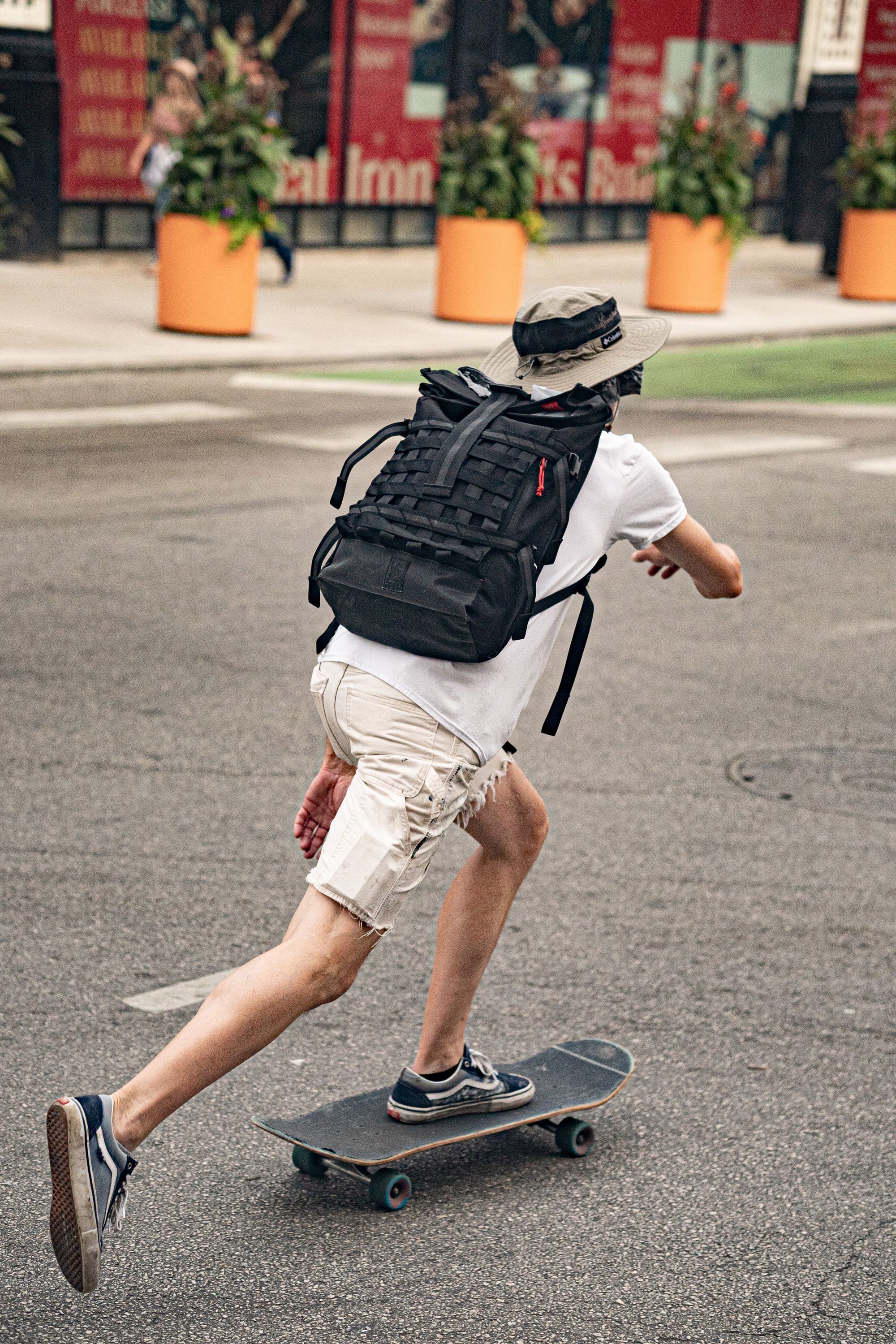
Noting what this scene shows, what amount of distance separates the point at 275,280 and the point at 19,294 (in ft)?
14.1

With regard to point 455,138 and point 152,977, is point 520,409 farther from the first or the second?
point 455,138

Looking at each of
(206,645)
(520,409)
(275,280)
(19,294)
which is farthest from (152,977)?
(275,280)

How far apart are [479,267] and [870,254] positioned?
7144 mm

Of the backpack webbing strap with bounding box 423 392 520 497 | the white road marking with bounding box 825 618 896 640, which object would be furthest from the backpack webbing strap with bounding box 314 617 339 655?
the white road marking with bounding box 825 618 896 640

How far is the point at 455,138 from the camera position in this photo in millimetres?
19281

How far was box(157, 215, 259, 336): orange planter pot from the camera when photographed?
16984mm

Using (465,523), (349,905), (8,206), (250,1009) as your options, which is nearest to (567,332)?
(465,523)

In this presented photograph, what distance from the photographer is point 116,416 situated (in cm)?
1352

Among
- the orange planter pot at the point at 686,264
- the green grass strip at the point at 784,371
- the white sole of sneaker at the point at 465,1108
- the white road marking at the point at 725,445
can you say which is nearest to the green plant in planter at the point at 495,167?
the green grass strip at the point at 784,371

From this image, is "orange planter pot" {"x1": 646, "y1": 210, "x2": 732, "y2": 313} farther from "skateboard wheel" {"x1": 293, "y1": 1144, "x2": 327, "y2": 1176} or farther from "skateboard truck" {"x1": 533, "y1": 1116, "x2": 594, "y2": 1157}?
"skateboard wheel" {"x1": 293, "y1": 1144, "x2": 327, "y2": 1176}

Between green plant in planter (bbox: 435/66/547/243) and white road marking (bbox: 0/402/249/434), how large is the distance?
5985mm

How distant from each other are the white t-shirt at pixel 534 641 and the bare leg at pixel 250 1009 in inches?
16.8

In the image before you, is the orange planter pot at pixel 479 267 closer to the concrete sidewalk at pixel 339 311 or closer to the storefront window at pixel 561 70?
the concrete sidewalk at pixel 339 311

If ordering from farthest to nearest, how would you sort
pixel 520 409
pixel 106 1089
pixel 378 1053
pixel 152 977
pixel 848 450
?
pixel 848 450
pixel 152 977
pixel 378 1053
pixel 106 1089
pixel 520 409
